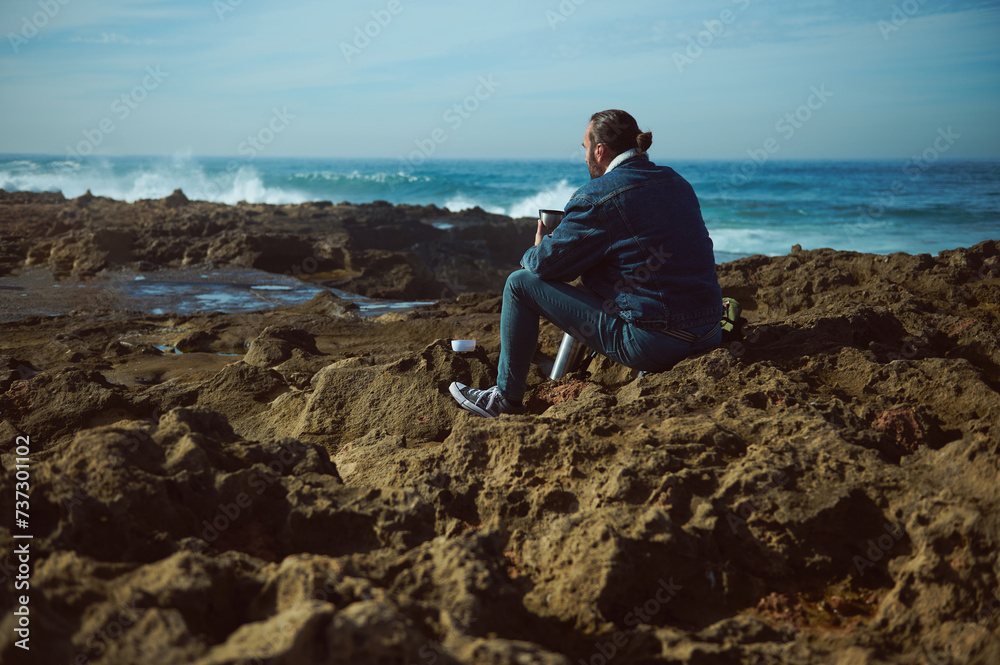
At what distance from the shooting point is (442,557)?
164 centimetres

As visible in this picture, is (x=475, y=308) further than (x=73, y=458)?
Yes

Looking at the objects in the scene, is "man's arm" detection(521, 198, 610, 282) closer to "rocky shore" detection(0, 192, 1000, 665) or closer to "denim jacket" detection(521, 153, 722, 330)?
"denim jacket" detection(521, 153, 722, 330)

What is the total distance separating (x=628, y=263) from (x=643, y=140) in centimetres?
54

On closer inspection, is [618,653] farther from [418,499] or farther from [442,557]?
[418,499]

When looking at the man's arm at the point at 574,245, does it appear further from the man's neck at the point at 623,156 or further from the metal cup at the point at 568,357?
the metal cup at the point at 568,357

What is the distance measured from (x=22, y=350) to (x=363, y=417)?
358cm

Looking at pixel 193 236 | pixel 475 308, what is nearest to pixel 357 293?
pixel 475 308

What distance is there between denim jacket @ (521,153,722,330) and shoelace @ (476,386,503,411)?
26.3 inches

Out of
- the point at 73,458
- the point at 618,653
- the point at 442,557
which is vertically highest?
the point at 73,458

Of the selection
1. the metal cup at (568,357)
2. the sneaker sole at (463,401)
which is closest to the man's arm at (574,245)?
the metal cup at (568,357)

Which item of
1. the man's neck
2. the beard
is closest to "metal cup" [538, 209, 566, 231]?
the beard

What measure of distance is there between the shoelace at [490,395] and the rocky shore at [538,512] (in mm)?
151

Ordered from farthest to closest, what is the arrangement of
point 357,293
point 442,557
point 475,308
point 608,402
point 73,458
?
point 357,293
point 475,308
point 608,402
point 73,458
point 442,557

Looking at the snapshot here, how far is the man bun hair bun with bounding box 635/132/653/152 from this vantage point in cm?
295
